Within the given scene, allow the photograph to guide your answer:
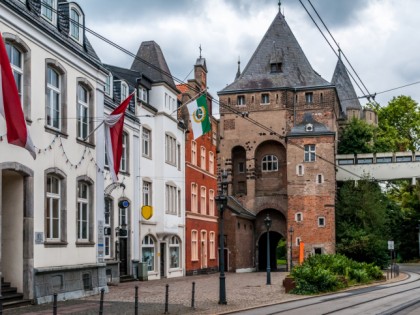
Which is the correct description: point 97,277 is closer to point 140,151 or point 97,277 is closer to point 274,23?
point 140,151

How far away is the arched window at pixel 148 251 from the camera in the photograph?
117ft

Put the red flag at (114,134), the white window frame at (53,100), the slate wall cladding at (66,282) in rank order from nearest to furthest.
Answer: the slate wall cladding at (66,282) → the white window frame at (53,100) → the red flag at (114,134)

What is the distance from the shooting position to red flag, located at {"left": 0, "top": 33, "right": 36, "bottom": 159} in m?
16.5

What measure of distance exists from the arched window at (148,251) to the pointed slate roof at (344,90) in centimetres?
5897

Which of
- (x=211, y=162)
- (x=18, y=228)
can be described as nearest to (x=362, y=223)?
(x=211, y=162)

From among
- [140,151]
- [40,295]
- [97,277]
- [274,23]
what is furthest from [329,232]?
[40,295]

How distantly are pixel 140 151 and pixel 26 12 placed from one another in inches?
616

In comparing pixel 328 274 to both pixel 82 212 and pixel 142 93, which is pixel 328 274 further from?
pixel 142 93

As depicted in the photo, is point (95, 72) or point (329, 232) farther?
point (329, 232)

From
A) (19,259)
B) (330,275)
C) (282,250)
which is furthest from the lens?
(282,250)

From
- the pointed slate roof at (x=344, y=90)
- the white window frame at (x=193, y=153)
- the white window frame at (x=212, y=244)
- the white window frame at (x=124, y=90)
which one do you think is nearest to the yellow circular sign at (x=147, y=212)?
the white window frame at (x=124, y=90)

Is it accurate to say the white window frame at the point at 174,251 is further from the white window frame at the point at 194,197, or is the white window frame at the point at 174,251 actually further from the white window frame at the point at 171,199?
the white window frame at the point at 194,197

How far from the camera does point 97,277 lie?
2480 centimetres

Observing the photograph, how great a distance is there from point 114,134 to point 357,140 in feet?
164
